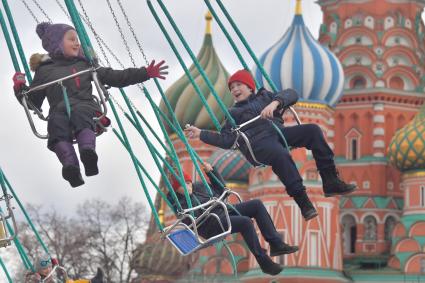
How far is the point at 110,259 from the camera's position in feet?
148

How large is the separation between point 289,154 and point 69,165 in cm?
194

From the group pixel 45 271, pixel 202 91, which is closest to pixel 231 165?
pixel 202 91

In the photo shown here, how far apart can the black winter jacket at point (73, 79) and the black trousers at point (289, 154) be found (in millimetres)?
1407

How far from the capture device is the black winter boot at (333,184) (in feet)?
35.6

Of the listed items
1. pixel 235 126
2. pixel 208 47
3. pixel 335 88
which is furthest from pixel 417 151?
pixel 235 126

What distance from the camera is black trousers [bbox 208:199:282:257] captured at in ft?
35.9

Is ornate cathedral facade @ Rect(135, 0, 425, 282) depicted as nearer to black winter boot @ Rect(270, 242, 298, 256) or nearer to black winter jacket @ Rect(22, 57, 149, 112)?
black winter boot @ Rect(270, 242, 298, 256)

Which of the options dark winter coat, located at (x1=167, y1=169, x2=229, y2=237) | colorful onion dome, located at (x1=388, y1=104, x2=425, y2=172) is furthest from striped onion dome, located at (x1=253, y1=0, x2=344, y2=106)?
dark winter coat, located at (x1=167, y1=169, x2=229, y2=237)

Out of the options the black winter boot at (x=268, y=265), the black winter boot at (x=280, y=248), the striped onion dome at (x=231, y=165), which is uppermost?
the striped onion dome at (x=231, y=165)

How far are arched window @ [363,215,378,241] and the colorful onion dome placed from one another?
2.47m

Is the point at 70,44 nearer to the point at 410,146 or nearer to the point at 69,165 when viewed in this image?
the point at 69,165

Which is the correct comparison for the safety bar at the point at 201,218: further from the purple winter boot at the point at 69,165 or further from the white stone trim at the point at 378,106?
the white stone trim at the point at 378,106

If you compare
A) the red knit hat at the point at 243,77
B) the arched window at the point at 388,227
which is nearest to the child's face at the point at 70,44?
the red knit hat at the point at 243,77

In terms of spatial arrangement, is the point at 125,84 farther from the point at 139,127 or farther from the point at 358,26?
the point at 358,26
